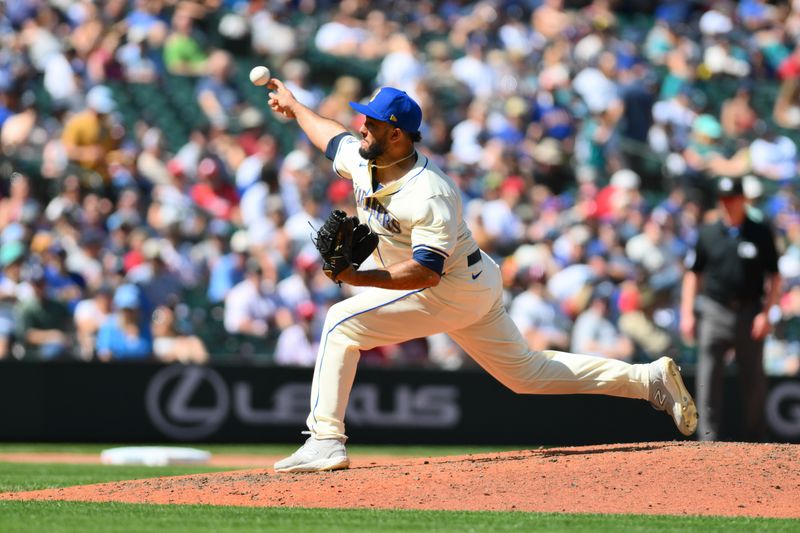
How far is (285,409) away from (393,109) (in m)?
6.63

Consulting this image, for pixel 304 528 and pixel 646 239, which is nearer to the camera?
pixel 304 528

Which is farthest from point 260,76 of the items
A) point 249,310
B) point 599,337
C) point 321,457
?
point 599,337

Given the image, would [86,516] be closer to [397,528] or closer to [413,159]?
[397,528]

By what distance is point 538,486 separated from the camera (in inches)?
281

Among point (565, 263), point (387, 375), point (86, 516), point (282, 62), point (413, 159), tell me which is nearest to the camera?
point (86, 516)

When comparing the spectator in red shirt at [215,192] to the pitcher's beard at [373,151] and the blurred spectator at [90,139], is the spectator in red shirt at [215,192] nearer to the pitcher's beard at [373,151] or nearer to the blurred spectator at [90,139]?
the blurred spectator at [90,139]

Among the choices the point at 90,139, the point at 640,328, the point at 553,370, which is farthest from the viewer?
the point at 90,139

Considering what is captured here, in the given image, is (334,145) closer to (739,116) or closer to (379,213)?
(379,213)

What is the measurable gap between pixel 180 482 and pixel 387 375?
613 cm

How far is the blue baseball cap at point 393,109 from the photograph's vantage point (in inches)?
286

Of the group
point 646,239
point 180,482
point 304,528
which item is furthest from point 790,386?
point 304,528

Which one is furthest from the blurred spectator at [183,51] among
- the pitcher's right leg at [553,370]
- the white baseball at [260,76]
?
the pitcher's right leg at [553,370]

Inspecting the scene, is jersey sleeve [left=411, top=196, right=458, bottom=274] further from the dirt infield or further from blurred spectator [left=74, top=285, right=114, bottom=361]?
blurred spectator [left=74, top=285, right=114, bottom=361]

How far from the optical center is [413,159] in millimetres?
7430
